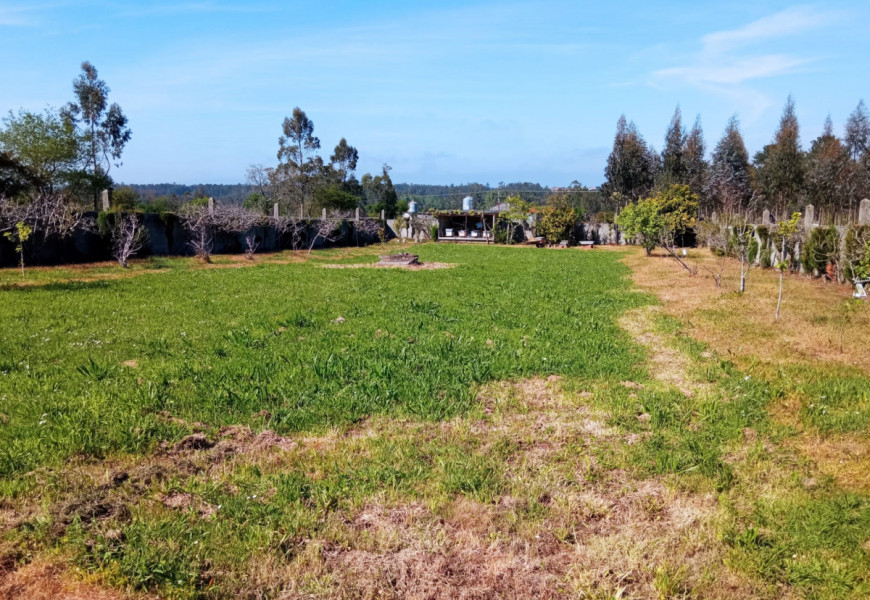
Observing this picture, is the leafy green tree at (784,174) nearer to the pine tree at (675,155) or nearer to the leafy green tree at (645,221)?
the pine tree at (675,155)

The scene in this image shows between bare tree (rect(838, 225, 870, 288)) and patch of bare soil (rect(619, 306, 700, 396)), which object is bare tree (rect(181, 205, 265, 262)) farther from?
bare tree (rect(838, 225, 870, 288))

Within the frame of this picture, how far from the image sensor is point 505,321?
9945 millimetres

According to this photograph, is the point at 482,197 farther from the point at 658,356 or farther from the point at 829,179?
the point at 658,356

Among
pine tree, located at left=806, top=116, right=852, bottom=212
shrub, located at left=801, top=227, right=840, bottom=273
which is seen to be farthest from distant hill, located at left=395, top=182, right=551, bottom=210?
shrub, located at left=801, top=227, right=840, bottom=273

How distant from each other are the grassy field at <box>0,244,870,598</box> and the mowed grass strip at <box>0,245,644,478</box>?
0.13 feet

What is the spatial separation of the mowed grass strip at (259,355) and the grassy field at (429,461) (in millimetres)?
41

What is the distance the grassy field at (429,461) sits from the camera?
126 inches

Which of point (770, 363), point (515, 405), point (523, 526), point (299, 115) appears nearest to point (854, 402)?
point (770, 363)

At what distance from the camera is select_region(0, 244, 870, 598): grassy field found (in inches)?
126

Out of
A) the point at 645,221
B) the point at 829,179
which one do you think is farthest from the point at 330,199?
the point at 829,179

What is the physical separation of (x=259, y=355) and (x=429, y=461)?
3627mm

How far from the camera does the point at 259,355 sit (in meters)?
7.35

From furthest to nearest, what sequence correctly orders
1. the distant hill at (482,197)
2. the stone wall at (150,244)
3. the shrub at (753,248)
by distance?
the distant hill at (482,197)
the stone wall at (150,244)
the shrub at (753,248)

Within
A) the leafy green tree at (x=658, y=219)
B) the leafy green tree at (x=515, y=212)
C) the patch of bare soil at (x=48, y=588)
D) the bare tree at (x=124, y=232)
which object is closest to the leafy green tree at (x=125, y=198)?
the bare tree at (x=124, y=232)
